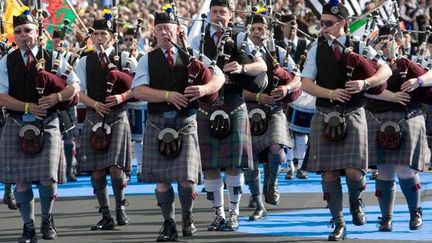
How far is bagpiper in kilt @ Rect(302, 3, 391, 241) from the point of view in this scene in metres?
10.4

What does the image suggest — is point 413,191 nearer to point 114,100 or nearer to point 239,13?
point 114,100

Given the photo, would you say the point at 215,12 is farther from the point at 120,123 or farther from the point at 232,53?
the point at 120,123

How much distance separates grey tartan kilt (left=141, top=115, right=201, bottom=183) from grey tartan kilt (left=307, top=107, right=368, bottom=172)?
3.05ft

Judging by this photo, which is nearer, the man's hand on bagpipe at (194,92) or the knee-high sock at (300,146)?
the man's hand on bagpipe at (194,92)

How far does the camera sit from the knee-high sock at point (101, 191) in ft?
38.2

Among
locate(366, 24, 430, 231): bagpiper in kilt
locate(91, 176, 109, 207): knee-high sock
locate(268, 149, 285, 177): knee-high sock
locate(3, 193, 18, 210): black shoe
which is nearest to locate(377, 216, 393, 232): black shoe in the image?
locate(366, 24, 430, 231): bagpiper in kilt

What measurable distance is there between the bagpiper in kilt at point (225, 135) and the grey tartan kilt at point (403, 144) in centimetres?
100

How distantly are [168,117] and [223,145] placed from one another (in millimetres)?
863

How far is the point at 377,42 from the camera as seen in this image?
11562 mm

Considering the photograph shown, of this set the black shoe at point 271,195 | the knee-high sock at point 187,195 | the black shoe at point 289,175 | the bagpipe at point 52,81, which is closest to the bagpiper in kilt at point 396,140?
the knee-high sock at point 187,195

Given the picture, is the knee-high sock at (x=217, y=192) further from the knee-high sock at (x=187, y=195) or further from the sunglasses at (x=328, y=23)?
the sunglasses at (x=328, y=23)

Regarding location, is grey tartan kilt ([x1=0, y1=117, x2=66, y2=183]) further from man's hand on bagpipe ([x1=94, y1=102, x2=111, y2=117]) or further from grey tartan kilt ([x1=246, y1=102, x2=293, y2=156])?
grey tartan kilt ([x1=246, y1=102, x2=293, y2=156])

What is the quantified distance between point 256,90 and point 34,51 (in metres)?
2.04

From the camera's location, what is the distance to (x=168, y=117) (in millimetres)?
10477
